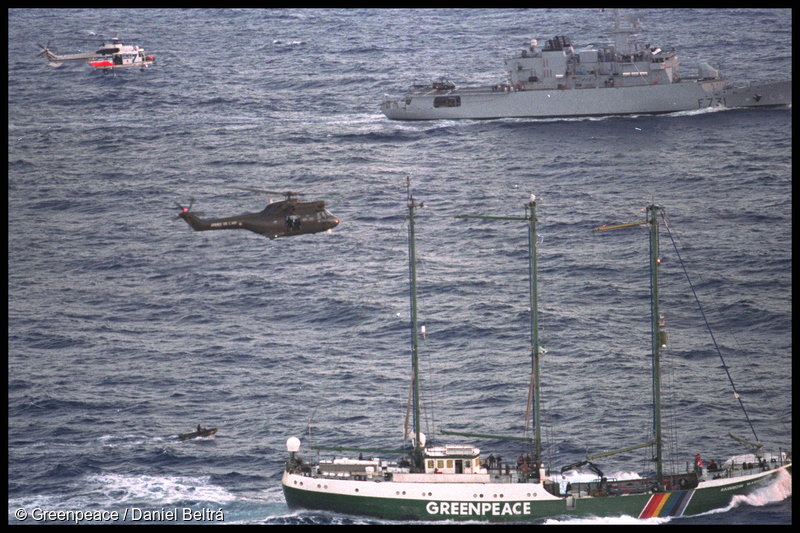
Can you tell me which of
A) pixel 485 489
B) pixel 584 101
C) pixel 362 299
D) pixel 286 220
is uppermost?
pixel 584 101

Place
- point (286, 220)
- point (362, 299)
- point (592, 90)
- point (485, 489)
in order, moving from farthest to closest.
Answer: point (592, 90), point (362, 299), point (286, 220), point (485, 489)

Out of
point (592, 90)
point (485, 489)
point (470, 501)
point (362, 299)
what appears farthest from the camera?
point (592, 90)

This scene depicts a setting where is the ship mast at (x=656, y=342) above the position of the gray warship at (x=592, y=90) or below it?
below

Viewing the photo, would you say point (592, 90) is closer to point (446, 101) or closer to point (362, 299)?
point (446, 101)

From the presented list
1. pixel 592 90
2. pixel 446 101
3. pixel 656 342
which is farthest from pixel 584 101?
pixel 656 342

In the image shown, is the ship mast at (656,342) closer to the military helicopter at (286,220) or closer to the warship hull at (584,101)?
the military helicopter at (286,220)

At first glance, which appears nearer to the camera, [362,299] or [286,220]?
[286,220]

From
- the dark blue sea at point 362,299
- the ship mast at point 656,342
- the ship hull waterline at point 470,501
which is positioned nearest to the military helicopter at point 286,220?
the dark blue sea at point 362,299
